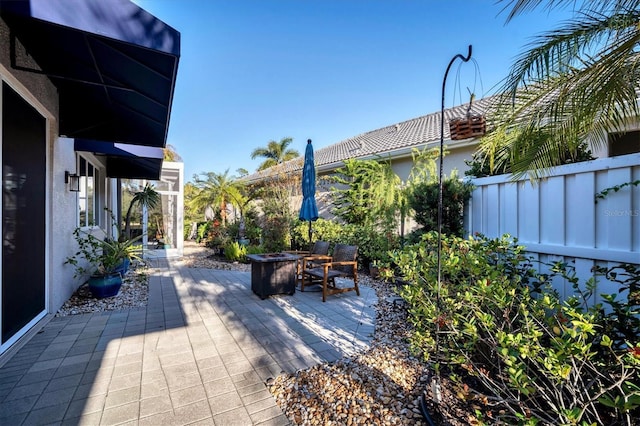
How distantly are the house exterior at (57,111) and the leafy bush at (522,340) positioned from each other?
3.22 meters

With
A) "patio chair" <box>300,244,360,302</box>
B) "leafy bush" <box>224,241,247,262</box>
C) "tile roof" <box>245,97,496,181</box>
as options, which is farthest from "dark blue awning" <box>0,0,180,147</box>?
"tile roof" <box>245,97,496,181</box>

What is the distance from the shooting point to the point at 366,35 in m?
7.31

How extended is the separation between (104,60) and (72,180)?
2.94m

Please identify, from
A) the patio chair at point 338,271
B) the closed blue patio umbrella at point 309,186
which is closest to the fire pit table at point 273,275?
the patio chair at point 338,271

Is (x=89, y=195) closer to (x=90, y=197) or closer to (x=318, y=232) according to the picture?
(x=90, y=197)

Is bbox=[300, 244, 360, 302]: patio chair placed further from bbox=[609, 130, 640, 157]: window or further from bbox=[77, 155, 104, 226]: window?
bbox=[609, 130, 640, 157]: window

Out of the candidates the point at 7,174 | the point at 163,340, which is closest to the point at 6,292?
the point at 7,174

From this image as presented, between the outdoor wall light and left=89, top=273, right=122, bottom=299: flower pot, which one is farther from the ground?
the outdoor wall light

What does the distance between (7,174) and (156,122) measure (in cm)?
187

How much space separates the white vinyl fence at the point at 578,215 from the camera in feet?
8.73

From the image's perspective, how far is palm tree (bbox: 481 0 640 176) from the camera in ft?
8.11

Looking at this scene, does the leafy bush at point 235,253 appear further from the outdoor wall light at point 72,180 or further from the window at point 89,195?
the outdoor wall light at point 72,180

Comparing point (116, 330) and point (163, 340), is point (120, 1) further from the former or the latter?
point (116, 330)

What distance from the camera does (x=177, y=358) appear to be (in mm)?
3262
